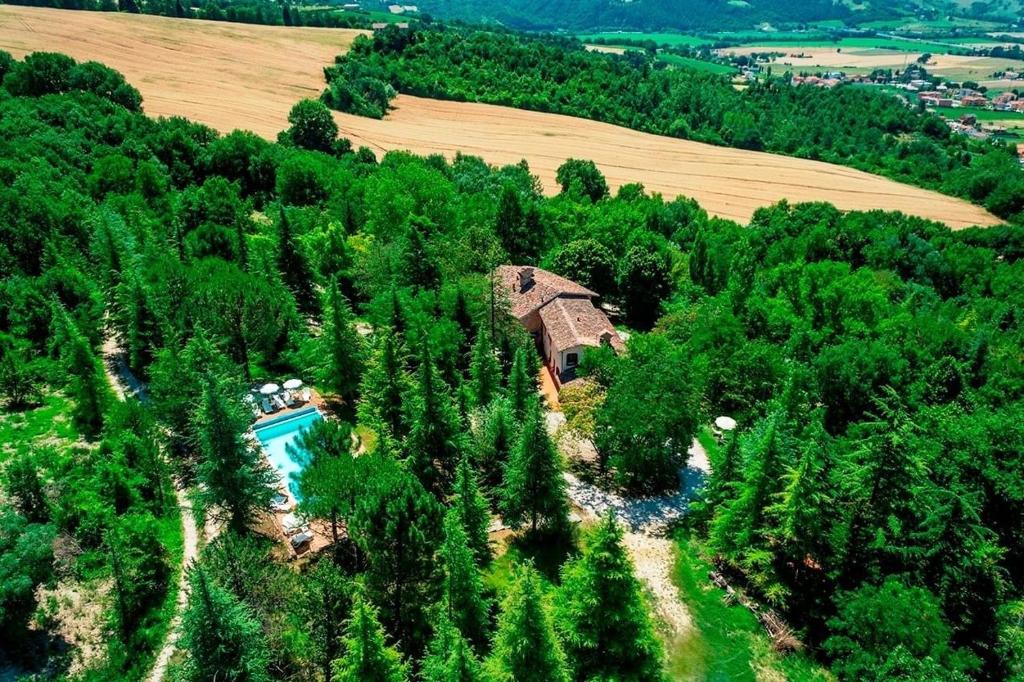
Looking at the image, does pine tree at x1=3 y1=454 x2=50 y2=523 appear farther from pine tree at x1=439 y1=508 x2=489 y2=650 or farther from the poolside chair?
pine tree at x1=439 y1=508 x2=489 y2=650

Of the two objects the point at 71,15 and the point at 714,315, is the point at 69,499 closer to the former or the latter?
the point at 714,315

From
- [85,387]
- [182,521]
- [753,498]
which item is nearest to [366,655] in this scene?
[182,521]

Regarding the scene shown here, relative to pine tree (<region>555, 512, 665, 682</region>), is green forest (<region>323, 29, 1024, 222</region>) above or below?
above

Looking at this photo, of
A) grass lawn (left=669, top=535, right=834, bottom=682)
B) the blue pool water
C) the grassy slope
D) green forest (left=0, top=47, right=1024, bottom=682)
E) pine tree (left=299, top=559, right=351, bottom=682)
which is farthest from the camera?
the blue pool water

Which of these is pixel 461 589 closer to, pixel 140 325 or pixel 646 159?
pixel 140 325

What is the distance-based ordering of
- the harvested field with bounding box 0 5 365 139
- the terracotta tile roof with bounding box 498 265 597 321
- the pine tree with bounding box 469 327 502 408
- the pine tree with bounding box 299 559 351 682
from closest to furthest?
the pine tree with bounding box 299 559 351 682
the pine tree with bounding box 469 327 502 408
the terracotta tile roof with bounding box 498 265 597 321
the harvested field with bounding box 0 5 365 139

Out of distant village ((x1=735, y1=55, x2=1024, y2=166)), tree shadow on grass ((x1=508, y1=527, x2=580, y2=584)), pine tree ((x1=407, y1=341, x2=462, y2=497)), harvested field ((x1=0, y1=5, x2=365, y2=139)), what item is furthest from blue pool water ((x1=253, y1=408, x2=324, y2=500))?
distant village ((x1=735, y1=55, x2=1024, y2=166))

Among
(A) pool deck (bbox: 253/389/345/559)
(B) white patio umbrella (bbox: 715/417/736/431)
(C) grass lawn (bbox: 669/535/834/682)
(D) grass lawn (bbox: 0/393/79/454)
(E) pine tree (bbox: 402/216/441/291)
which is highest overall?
(E) pine tree (bbox: 402/216/441/291)
